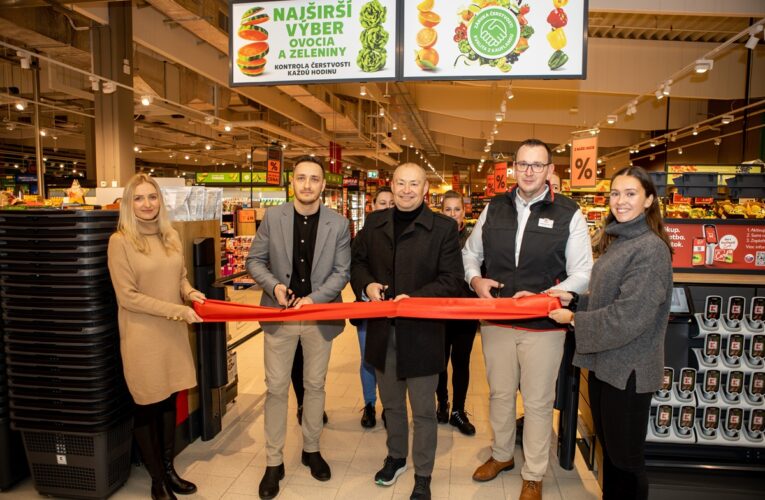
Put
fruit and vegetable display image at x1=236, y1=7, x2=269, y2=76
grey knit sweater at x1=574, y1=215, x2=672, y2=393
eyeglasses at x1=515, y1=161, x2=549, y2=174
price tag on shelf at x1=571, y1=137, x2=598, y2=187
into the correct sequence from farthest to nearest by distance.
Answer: price tag on shelf at x1=571, y1=137, x2=598, y2=187 → fruit and vegetable display image at x1=236, y1=7, x2=269, y2=76 → eyeglasses at x1=515, y1=161, x2=549, y2=174 → grey knit sweater at x1=574, y1=215, x2=672, y2=393

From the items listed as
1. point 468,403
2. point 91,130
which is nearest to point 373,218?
point 468,403

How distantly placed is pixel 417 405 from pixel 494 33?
96.6 inches

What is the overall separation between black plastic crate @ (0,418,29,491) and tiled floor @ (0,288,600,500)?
0.06 meters

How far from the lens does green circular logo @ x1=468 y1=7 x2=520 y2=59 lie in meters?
3.26

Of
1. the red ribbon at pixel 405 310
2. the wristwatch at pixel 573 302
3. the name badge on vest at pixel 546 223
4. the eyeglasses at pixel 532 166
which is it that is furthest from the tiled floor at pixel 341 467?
the eyeglasses at pixel 532 166

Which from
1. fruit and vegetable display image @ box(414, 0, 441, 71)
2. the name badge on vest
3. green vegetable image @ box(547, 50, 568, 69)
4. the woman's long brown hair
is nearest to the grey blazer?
the name badge on vest

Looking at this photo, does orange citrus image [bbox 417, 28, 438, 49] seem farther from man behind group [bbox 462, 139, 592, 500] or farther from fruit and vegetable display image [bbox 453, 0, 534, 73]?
man behind group [bbox 462, 139, 592, 500]

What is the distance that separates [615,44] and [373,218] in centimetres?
850

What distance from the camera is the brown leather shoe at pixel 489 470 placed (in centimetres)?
304

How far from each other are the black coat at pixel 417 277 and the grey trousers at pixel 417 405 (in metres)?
0.07

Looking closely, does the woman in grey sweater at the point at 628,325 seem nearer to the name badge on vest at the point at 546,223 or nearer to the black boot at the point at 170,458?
the name badge on vest at the point at 546,223

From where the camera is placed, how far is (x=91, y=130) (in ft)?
42.5

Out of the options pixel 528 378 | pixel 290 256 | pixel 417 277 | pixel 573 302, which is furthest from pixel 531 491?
pixel 290 256

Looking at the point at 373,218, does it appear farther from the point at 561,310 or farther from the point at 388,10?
the point at 388,10
